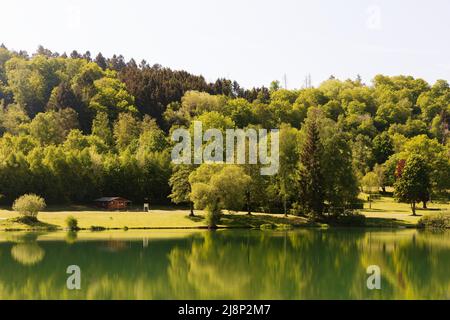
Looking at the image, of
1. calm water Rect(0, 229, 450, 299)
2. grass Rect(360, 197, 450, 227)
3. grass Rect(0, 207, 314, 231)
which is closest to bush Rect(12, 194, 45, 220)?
grass Rect(0, 207, 314, 231)

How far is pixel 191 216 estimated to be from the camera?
3172 inches

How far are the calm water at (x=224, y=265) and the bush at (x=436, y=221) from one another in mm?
9148

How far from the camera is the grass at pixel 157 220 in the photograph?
7275cm

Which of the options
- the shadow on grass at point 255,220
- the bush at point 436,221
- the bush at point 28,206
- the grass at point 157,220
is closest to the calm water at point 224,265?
the grass at point 157,220

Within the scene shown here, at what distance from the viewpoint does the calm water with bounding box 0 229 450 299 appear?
3391 centimetres

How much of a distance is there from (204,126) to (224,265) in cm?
6300

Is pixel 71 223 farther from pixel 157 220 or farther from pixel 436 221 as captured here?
pixel 436 221

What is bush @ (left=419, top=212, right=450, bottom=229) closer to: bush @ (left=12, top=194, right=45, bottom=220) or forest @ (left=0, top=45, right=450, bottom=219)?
forest @ (left=0, top=45, right=450, bottom=219)

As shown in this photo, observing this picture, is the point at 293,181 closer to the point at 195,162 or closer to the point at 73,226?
the point at 195,162

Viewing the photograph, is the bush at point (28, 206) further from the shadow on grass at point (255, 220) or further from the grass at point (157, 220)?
the shadow on grass at point (255, 220)
